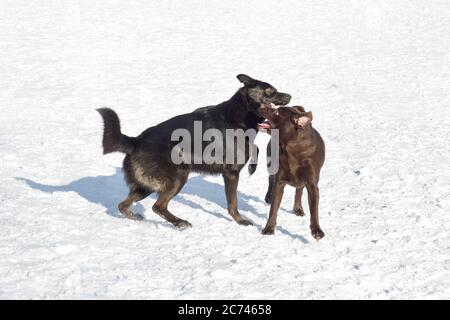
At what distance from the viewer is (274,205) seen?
6367 millimetres

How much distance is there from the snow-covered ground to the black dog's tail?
0.93 meters

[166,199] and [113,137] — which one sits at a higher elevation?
[113,137]

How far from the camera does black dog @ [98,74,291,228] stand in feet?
21.6

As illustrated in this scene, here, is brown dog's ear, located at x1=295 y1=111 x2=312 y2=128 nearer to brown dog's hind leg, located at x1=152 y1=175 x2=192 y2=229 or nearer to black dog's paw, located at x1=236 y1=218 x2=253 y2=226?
black dog's paw, located at x1=236 y1=218 x2=253 y2=226

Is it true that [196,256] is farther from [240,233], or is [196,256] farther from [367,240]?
[367,240]

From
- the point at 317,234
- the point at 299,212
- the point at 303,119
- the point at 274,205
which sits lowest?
the point at 299,212

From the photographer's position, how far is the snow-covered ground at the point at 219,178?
529 cm

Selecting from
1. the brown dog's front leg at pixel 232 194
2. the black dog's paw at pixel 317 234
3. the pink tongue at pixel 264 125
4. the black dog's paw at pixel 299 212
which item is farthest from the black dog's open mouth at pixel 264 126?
the black dog's paw at pixel 317 234

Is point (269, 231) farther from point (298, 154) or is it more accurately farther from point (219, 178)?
point (219, 178)

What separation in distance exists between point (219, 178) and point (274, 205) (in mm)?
2822

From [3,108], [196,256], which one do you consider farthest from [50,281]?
[3,108]

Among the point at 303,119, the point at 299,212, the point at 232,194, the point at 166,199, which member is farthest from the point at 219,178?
the point at 303,119

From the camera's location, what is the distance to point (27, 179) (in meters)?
8.10

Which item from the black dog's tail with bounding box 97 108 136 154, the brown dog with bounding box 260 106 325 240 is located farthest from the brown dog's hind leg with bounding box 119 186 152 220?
the brown dog with bounding box 260 106 325 240
